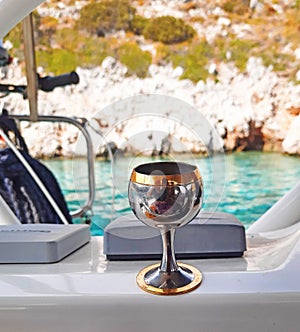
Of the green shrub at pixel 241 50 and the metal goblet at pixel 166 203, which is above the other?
the green shrub at pixel 241 50

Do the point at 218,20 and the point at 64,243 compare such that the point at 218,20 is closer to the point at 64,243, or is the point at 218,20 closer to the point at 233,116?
the point at 233,116

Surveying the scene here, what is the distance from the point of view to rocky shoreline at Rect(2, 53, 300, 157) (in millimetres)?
5324

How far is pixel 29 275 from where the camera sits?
0.56 meters

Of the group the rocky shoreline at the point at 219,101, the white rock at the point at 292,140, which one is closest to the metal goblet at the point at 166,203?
the rocky shoreline at the point at 219,101

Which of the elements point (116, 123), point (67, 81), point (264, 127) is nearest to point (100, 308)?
point (116, 123)

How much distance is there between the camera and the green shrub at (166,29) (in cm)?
543

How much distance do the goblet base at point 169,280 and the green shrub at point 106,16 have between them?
525 centimetres

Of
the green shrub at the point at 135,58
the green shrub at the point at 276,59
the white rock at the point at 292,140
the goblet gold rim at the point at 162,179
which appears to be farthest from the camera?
the green shrub at the point at 135,58

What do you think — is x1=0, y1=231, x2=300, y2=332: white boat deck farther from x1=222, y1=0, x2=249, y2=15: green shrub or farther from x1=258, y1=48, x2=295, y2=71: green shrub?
x1=222, y1=0, x2=249, y2=15: green shrub

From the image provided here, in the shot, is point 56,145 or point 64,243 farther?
point 56,145

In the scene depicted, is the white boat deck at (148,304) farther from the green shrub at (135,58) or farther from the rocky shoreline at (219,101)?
the green shrub at (135,58)

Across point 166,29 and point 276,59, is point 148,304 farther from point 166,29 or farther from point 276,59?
point 166,29

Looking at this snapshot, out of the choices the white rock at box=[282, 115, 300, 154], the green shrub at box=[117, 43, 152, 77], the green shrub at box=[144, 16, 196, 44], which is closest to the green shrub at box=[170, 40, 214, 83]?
the green shrub at box=[144, 16, 196, 44]

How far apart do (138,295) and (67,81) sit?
4.55 ft
